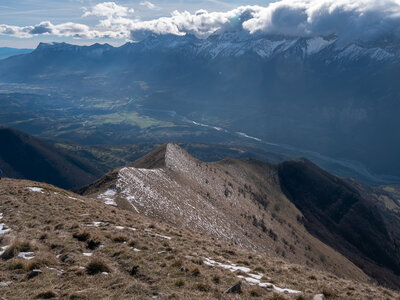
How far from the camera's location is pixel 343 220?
14238 centimetres

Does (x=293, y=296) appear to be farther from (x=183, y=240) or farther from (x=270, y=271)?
(x=183, y=240)

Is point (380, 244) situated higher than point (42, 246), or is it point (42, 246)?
point (42, 246)

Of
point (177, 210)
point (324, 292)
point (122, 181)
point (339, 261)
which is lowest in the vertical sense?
point (339, 261)

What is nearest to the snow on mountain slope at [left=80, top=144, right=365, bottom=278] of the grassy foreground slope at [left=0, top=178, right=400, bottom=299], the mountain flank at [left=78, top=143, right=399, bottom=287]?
the mountain flank at [left=78, top=143, right=399, bottom=287]

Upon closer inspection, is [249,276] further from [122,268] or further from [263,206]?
[263,206]

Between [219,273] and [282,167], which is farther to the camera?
[282,167]

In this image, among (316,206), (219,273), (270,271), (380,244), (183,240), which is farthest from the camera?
(316,206)

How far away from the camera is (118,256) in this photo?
1894 centimetres

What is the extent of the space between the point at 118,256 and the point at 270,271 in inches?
436

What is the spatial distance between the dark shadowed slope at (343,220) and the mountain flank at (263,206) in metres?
0.48

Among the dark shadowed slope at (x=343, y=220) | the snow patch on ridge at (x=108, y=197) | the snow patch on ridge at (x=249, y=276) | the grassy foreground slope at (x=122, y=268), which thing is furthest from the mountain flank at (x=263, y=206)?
the snow patch on ridge at (x=249, y=276)

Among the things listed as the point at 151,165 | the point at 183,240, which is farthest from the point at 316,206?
the point at 183,240

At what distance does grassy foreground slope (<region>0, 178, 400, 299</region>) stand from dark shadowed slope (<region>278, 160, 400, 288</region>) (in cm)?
10302

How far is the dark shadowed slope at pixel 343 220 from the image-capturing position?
116 metres
